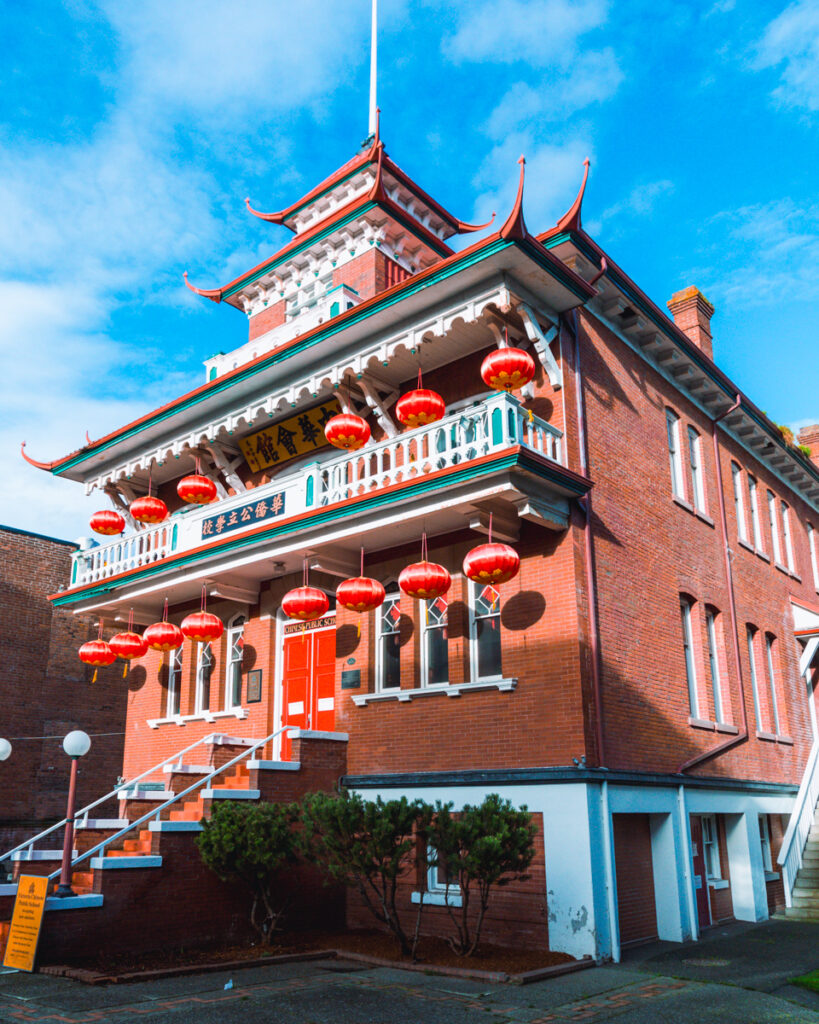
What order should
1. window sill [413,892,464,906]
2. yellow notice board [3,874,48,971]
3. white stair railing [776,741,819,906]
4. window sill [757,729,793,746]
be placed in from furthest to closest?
window sill [757,729,793,746] → white stair railing [776,741,819,906] → window sill [413,892,464,906] → yellow notice board [3,874,48,971]

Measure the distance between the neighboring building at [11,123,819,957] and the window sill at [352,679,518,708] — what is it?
0.04m

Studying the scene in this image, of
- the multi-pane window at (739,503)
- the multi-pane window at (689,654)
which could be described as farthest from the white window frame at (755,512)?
the multi-pane window at (689,654)

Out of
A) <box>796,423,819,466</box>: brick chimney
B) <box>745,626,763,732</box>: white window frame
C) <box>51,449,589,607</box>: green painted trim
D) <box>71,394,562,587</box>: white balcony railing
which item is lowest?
<box>745,626,763,732</box>: white window frame

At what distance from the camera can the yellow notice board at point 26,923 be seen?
11258 mm

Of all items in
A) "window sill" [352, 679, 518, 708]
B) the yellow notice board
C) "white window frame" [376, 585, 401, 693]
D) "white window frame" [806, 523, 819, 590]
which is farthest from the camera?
"white window frame" [806, 523, 819, 590]

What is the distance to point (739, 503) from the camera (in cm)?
2139

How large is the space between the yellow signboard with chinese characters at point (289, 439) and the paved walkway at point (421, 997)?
32.2ft

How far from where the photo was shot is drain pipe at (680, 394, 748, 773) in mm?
16459

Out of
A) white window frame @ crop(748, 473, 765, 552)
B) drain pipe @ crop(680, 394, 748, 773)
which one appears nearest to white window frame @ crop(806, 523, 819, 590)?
white window frame @ crop(748, 473, 765, 552)

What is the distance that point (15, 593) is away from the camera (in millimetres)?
27188

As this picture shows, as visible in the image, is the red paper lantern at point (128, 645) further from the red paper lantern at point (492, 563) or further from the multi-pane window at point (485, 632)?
the red paper lantern at point (492, 563)

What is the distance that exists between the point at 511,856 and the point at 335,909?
4942 millimetres

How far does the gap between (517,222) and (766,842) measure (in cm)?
1393

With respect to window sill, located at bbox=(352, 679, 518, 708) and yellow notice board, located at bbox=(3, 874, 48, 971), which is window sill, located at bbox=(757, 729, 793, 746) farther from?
yellow notice board, located at bbox=(3, 874, 48, 971)
